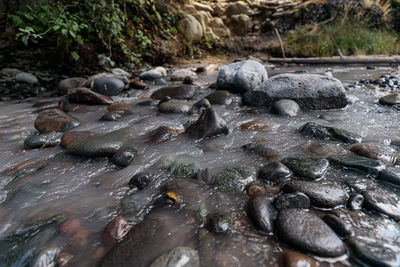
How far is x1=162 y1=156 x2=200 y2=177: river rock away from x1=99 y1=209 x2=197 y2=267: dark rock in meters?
0.46

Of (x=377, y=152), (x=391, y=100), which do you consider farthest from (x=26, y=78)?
(x=391, y=100)

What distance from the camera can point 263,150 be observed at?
79.5 inches

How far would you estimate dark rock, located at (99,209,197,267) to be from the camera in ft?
3.59

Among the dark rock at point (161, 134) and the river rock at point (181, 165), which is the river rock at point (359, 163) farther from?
the dark rock at point (161, 134)

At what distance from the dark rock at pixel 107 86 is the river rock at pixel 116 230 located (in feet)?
12.9

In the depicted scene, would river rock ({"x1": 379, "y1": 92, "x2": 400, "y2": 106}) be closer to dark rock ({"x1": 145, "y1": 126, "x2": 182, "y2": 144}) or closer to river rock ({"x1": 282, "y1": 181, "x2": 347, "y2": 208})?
river rock ({"x1": 282, "y1": 181, "x2": 347, "y2": 208})

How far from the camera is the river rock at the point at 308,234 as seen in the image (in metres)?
1.05

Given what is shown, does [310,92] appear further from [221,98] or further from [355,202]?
[355,202]

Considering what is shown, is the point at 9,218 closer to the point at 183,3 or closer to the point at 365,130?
the point at 365,130

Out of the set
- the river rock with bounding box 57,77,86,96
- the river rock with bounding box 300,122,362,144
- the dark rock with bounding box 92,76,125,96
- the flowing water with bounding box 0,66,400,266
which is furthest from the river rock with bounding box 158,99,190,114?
the river rock with bounding box 57,77,86,96

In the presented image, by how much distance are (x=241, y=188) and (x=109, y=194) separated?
3.06 feet

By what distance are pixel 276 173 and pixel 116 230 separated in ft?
3.58

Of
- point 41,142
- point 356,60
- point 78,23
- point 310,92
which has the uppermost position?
point 78,23

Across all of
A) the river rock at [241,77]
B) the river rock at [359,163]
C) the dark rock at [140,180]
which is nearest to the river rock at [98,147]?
the dark rock at [140,180]
